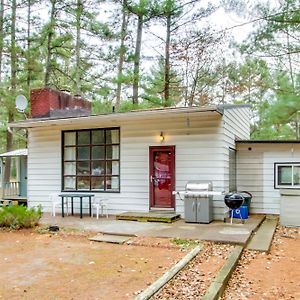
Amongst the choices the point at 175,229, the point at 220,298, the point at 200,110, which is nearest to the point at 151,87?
the point at 200,110

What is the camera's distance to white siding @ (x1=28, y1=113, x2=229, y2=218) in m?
8.69

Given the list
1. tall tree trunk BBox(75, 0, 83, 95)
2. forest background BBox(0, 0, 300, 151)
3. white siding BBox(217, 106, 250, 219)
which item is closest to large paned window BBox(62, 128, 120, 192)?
white siding BBox(217, 106, 250, 219)

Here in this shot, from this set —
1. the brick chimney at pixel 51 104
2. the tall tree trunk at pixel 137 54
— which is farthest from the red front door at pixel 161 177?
the tall tree trunk at pixel 137 54

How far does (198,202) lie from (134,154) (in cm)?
227

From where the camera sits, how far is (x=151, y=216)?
857cm

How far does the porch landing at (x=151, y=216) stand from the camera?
8.41 m

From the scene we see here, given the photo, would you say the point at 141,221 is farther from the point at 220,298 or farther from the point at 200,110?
the point at 220,298

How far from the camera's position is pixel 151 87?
56.2 feet

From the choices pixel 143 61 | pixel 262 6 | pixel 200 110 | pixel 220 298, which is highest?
pixel 143 61

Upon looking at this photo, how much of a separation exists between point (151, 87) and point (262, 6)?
406 inches

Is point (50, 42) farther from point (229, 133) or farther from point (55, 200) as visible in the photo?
point (229, 133)

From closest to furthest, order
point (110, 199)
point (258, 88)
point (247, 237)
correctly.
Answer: point (247, 237) → point (110, 199) → point (258, 88)

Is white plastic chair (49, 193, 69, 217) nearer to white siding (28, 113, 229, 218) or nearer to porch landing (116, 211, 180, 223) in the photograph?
white siding (28, 113, 229, 218)

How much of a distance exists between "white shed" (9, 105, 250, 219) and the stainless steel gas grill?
0.54 m
